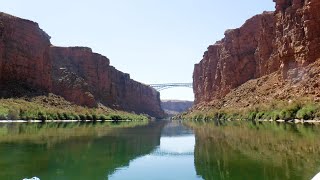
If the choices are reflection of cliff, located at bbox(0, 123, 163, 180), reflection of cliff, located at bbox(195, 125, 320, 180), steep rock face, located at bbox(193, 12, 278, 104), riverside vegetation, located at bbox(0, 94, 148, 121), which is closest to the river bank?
steep rock face, located at bbox(193, 12, 278, 104)

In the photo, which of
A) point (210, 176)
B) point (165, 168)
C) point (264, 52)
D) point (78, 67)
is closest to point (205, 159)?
point (165, 168)

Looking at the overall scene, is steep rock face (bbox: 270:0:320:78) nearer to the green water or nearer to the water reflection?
the green water

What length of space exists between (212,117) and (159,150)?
7117 centimetres

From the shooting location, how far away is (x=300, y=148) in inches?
738

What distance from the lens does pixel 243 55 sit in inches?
4459

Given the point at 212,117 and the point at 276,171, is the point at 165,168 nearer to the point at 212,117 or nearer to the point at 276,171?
the point at 276,171

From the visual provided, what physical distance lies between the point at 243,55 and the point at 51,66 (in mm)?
51983

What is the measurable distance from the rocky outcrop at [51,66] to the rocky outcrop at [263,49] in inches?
1334

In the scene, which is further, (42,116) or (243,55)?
(243,55)

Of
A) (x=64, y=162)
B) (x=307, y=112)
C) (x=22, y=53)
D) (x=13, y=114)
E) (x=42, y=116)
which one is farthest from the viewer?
(x=22, y=53)

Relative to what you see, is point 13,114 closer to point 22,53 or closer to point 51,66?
point 22,53

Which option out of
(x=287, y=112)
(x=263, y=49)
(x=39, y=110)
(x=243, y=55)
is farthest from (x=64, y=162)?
(x=243, y=55)

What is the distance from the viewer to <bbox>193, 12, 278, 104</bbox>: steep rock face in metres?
95.1

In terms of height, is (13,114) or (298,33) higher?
(298,33)
